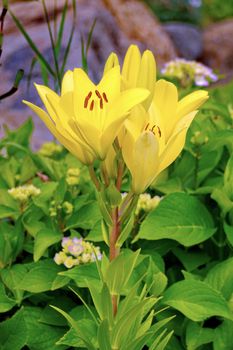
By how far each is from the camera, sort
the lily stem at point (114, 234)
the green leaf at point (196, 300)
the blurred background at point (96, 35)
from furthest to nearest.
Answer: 1. the blurred background at point (96, 35)
2. the green leaf at point (196, 300)
3. the lily stem at point (114, 234)

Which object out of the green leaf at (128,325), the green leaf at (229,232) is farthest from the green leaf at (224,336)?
the green leaf at (128,325)

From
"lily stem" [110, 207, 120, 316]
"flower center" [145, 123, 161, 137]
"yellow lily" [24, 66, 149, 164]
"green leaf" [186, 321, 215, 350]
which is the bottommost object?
"green leaf" [186, 321, 215, 350]

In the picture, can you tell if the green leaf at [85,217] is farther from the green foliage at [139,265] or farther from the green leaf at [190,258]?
the green leaf at [190,258]

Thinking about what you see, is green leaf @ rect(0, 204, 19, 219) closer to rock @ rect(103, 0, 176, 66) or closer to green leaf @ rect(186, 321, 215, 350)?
green leaf @ rect(186, 321, 215, 350)

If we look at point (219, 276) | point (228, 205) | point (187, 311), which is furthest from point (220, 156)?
point (187, 311)

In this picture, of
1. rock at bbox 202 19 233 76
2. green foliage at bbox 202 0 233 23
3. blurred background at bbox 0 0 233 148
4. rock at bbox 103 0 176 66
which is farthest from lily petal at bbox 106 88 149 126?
green foliage at bbox 202 0 233 23

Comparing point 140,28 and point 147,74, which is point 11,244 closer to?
point 147,74

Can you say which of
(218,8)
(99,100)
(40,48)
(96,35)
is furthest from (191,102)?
(218,8)
